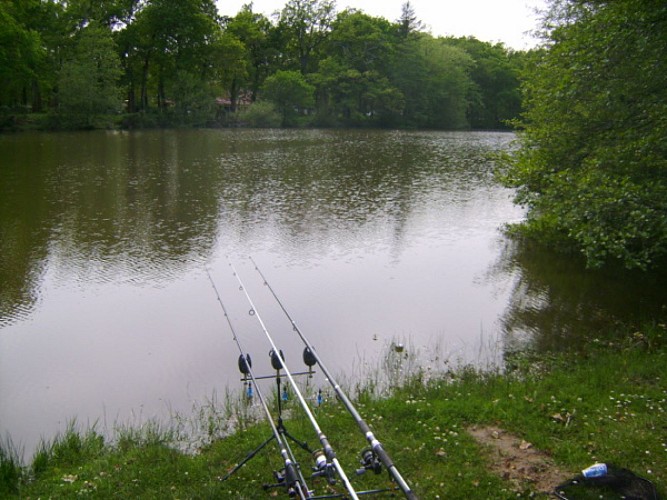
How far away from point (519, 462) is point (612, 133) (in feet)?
23.5

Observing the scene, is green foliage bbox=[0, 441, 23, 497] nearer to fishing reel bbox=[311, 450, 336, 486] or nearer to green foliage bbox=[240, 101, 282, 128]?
fishing reel bbox=[311, 450, 336, 486]

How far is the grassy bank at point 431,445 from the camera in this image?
16.9 feet

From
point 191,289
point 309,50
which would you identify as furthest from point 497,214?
point 309,50

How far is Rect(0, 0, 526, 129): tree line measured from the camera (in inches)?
1967

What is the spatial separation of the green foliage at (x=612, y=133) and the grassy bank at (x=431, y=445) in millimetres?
2348

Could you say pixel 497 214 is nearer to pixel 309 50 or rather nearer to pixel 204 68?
pixel 204 68

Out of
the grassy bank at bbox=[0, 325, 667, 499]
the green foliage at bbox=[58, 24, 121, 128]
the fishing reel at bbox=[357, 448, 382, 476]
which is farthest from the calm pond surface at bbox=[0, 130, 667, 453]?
the green foliage at bbox=[58, 24, 121, 128]

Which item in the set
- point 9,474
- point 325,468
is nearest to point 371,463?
point 325,468

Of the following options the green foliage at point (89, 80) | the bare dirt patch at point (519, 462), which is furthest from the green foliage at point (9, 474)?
the green foliage at point (89, 80)

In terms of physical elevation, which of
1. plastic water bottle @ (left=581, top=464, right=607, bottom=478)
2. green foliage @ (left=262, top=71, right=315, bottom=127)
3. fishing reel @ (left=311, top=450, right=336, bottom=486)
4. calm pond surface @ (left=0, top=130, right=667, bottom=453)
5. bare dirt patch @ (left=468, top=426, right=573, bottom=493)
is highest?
green foliage @ (left=262, top=71, right=315, bottom=127)

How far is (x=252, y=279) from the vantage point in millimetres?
12992

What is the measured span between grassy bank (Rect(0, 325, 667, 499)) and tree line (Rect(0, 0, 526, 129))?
45944 millimetres

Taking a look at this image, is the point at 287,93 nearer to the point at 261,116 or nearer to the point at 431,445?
the point at 261,116

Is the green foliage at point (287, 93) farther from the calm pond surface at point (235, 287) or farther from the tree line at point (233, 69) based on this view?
the calm pond surface at point (235, 287)
